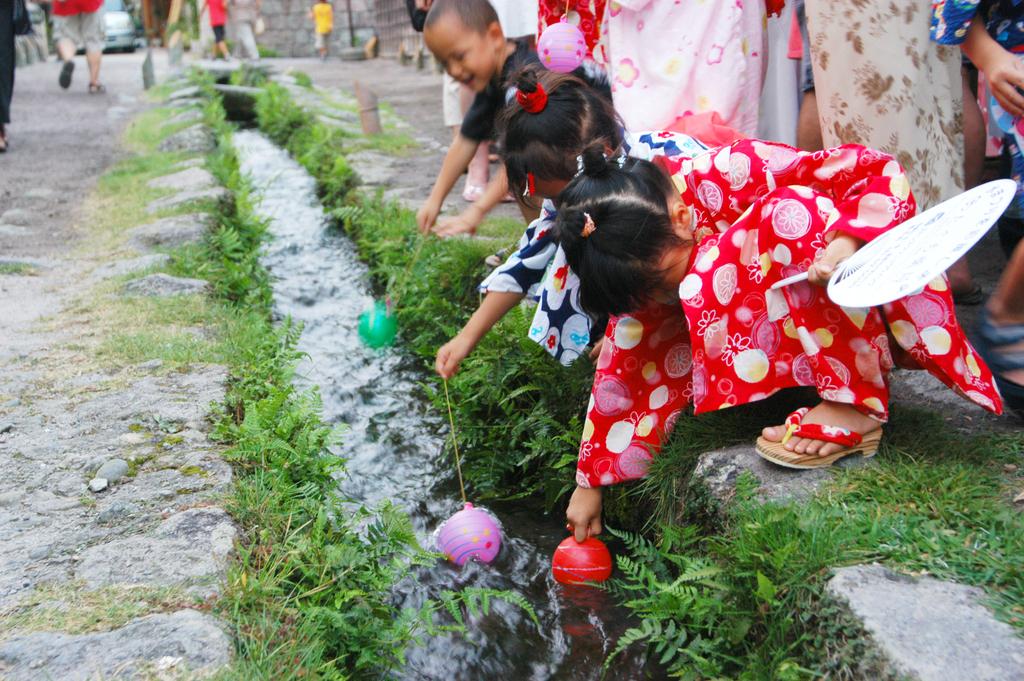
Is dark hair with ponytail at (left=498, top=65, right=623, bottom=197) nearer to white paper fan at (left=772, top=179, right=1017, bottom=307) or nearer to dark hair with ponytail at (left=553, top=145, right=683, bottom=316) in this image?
dark hair with ponytail at (left=553, top=145, right=683, bottom=316)

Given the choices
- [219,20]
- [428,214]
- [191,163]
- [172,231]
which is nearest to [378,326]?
[428,214]

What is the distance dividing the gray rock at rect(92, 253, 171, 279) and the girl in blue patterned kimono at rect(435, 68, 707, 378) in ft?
6.17

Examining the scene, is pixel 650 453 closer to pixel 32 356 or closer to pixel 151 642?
pixel 151 642

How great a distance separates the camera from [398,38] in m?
18.3

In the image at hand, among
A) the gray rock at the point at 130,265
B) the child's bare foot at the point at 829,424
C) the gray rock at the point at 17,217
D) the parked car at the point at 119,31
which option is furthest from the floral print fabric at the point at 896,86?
the parked car at the point at 119,31

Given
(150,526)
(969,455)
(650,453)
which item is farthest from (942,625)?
(150,526)

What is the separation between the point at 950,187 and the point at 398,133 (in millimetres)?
5598

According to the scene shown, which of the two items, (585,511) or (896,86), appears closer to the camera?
(585,511)

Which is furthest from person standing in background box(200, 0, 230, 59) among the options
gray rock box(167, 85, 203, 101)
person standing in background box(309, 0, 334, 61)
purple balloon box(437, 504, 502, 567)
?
purple balloon box(437, 504, 502, 567)

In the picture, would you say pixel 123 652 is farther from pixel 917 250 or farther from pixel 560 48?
pixel 560 48

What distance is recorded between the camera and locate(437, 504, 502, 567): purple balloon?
8.32ft

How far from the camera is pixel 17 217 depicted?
5.32m

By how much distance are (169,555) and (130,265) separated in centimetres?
250

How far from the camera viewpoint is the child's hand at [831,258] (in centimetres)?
200
